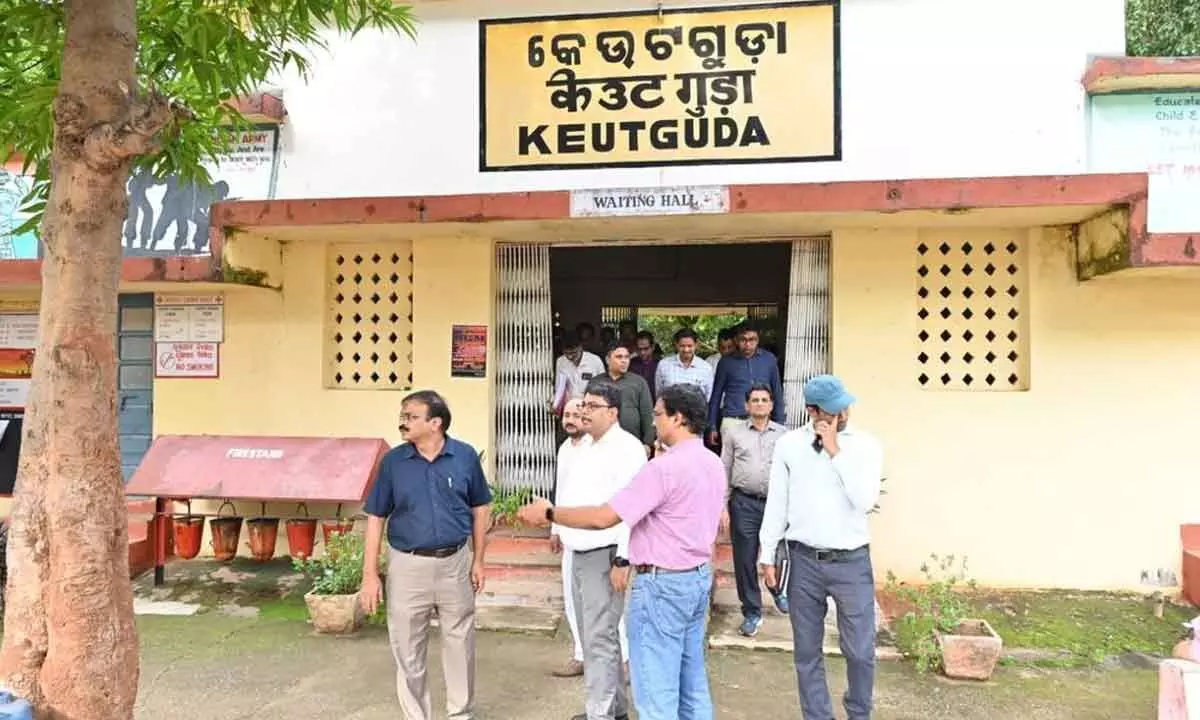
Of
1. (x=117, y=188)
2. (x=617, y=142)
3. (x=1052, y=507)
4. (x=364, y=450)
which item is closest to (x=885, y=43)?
(x=617, y=142)

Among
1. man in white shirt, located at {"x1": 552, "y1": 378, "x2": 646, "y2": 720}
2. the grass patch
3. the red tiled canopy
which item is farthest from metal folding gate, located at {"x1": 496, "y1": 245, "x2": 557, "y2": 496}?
the grass patch

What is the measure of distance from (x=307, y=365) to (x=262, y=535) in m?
1.42

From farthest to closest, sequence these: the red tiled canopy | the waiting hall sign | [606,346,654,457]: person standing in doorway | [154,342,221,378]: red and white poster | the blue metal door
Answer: the blue metal door, [154,342,221,378]: red and white poster, the waiting hall sign, the red tiled canopy, [606,346,654,457]: person standing in doorway

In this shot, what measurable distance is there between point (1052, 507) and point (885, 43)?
3.70 meters

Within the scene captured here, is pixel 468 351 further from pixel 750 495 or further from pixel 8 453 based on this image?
pixel 8 453

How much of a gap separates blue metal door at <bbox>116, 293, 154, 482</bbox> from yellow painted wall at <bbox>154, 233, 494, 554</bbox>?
0.33m

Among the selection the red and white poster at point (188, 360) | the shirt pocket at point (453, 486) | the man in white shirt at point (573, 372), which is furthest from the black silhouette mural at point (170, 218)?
the shirt pocket at point (453, 486)

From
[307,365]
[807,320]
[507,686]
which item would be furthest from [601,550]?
[307,365]

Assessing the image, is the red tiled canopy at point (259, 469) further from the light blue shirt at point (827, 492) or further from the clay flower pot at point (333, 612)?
the light blue shirt at point (827, 492)

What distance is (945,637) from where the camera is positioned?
15.0 ft

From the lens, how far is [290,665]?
4.85 meters

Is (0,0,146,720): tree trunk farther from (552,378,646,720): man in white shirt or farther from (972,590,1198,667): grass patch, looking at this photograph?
(972,590,1198,667): grass patch

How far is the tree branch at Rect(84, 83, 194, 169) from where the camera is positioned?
2.54 m

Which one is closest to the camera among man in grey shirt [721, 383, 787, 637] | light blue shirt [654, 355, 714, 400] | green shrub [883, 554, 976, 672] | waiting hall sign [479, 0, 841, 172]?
green shrub [883, 554, 976, 672]
